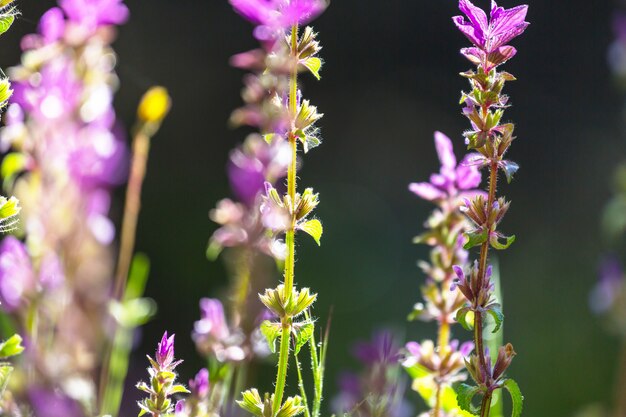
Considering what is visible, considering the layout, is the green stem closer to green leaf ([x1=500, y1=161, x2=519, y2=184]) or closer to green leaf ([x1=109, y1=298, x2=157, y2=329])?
green leaf ([x1=500, y1=161, x2=519, y2=184])

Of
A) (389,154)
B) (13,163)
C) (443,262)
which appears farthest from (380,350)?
(389,154)

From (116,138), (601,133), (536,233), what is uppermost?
(601,133)

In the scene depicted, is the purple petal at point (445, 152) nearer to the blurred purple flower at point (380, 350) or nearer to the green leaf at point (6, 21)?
the blurred purple flower at point (380, 350)

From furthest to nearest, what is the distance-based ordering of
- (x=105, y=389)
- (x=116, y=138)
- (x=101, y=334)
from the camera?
1. (x=116, y=138)
2. (x=101, y=334)
3. (x=105, y=389)

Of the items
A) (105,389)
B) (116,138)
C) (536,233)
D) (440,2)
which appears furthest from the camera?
(440,2)

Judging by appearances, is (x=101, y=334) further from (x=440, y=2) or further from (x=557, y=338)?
(x=440, y=2)

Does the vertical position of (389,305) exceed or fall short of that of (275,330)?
it exceeds it

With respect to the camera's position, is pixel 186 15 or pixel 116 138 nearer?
pixel 116 138

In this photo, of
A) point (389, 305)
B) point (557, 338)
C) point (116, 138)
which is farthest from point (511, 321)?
point (116, 138)

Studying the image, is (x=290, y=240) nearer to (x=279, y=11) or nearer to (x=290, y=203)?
(x=290, y=203)
